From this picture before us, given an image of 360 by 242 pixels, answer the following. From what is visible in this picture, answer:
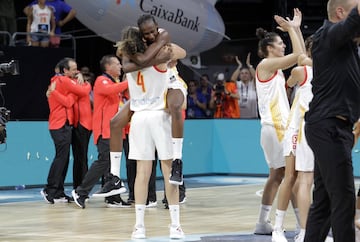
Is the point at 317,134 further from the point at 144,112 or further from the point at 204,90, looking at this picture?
the point at 204,90

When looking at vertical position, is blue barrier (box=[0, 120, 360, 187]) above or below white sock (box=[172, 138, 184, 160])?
below

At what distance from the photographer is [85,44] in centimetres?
1912

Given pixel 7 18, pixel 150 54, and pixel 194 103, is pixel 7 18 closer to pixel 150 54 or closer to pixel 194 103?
pixel 194 103

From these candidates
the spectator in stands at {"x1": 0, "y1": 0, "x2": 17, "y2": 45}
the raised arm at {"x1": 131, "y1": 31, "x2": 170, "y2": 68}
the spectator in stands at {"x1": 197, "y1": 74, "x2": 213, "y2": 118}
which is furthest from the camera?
the spectator in stands at {"x1": 197, "y1": 74, "x2": 213, "y2": 118}

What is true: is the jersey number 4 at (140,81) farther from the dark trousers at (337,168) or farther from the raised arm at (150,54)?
the dark trousers at (337,168)

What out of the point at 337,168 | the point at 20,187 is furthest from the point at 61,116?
the point at 337,168

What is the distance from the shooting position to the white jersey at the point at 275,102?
8750 millimetres

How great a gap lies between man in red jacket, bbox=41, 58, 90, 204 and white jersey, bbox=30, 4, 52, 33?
3359mm

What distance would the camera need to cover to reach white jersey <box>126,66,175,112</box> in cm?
857

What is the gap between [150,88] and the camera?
857 centimetres

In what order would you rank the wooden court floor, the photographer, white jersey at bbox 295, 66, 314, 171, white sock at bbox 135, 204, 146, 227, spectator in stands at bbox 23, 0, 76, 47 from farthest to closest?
the photographer
spectator in stands at bbox 23, 0, 76, 47
the wooden court floor
white sock at bbox 135, 204, 146, 227
white jersey at bbox 295, 66, 314, 171

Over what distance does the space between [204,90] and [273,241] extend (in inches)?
395

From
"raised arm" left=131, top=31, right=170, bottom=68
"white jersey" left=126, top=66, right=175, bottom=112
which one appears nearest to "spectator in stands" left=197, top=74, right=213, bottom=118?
"white jersey" left=126, top=66, right=175, bottom=112

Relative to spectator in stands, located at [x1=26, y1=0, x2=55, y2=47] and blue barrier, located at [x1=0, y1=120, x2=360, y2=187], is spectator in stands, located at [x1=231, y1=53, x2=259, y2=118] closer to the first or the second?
blue barrier, located at [x1=0, y1=120, x2=360, y2=187]
